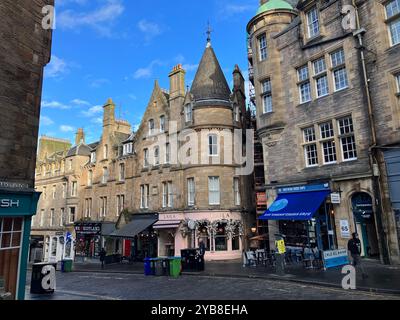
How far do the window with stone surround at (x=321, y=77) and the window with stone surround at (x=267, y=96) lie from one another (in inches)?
132

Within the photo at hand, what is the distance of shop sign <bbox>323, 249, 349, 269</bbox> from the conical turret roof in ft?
50.5

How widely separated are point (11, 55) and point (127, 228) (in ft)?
62.6

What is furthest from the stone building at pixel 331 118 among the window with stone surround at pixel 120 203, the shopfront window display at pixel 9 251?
the window with stone surround at pixel 120 203

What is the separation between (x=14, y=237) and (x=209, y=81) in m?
20.7

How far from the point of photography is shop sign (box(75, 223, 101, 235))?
33375mm

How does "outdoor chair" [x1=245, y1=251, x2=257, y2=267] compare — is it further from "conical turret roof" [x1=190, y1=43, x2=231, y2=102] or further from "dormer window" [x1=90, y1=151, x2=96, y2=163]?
"dormer window" [x1=90, y1=151, x2=96, y2=163]

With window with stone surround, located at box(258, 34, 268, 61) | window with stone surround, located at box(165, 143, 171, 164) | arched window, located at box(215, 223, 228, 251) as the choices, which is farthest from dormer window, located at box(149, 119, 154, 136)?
window with stone surround, located at box(258, 34, 268, 61)

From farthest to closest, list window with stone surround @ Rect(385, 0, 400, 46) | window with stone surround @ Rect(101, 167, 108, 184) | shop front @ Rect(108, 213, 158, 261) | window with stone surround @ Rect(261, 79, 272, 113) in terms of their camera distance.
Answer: window with stone surround @ Rect(101, 167, 108, 184) → shop front @ Rect(108, 213, 158, 261) → window with stone surround @ Rect(261, 79, 272, 113) → window with stone surround @ Rect(385, 0, 400, 46)

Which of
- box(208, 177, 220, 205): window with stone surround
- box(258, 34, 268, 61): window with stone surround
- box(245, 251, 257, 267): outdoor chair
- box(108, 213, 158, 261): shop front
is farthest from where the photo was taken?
box(108, 213, 158, 261): shop front

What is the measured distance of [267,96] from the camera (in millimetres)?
22172

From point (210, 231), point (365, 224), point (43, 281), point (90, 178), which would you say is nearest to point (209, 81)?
point (210, 231)

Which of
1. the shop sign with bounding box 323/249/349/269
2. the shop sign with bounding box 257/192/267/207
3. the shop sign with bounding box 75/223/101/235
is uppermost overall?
the shop sign with bounding box 257/192/267/207

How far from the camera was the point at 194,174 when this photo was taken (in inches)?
998
